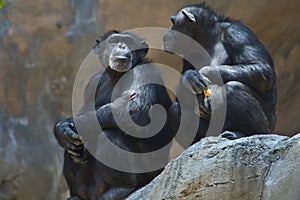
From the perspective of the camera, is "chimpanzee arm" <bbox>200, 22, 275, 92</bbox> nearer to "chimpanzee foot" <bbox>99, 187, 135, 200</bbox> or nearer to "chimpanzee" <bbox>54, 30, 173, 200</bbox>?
"chimpanzee" <bbox>54, 30, 173, 200</bbox>

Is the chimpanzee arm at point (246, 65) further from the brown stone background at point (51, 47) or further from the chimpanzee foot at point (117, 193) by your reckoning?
the brown stone background at point (51, 47)

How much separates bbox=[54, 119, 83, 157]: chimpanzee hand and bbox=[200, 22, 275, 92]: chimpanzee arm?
91cm

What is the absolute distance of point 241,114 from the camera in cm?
504

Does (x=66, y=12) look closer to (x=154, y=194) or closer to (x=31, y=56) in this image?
(x=31, y=56)

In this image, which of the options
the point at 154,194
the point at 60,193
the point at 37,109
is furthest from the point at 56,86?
the point at 154,194

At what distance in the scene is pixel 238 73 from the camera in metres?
5.14

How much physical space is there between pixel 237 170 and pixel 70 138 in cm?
164

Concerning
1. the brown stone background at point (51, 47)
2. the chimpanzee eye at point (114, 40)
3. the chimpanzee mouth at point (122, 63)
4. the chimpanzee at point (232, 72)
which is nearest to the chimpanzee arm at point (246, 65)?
the chimpanzee at point (232, 72)

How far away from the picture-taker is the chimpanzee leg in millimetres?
5047

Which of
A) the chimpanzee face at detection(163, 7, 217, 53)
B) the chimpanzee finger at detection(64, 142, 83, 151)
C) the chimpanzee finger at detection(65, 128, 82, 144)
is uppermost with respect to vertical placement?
the chimpanzee face at detection(163, 7, 217, 53)

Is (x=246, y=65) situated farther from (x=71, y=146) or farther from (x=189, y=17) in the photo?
(x=71, y=146)

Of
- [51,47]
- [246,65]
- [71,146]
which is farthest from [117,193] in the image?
[51,47]

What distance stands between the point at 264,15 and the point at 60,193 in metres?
2.56

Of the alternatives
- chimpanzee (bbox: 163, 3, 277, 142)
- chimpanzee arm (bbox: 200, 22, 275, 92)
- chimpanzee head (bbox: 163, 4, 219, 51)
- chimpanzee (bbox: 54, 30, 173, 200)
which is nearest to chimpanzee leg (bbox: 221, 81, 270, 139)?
chimpanzee (bbox: 163, 3, 277, 142)
